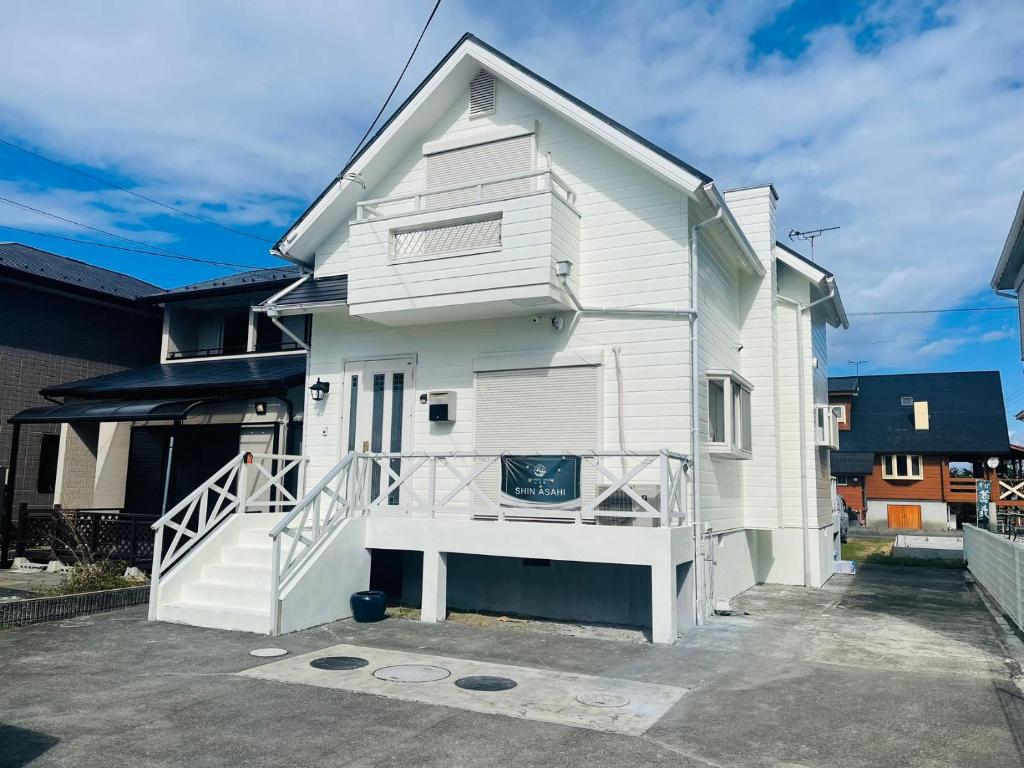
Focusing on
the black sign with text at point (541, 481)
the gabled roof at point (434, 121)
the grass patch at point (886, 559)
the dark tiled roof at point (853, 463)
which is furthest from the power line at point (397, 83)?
the dark tiled roof at point (853, 463)

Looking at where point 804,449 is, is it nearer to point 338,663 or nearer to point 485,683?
point 485,683

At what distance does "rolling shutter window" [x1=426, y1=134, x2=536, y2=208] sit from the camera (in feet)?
39.0

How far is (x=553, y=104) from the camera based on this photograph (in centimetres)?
1129

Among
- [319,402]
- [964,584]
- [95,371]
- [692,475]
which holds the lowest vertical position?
[964,584]

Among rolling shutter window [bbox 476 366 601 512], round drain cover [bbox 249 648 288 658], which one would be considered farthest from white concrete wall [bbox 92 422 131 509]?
round drain cover [bbox 249 648 288 658]

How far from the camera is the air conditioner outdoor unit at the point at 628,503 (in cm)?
962

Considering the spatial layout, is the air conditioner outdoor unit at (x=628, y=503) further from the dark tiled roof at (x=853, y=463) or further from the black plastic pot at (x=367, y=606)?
the dark tiled roof at (x=853, y=463)

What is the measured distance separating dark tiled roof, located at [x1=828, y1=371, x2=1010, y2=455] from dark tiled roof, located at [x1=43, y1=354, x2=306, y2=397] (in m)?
35.0

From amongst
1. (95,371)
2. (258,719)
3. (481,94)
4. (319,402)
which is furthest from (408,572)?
(95,371)

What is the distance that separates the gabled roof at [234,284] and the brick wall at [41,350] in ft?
5.70

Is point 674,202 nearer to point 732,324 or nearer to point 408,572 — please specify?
point 732,324

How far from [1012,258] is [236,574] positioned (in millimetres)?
12642

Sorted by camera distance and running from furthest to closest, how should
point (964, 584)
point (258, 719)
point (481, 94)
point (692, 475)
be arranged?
point (964, 584) → point (481, 94) → point (692, 475) → point (258, 719)

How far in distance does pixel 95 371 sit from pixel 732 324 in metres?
14.6
